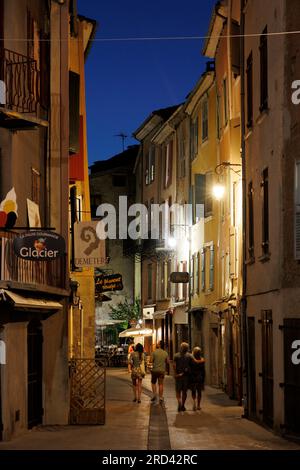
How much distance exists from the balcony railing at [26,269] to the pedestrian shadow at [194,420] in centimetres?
412

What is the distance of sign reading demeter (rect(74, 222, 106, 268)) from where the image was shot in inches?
1001

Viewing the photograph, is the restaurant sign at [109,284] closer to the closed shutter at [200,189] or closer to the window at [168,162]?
the closed shutter at [200,189]

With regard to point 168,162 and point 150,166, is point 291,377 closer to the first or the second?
point 168,162

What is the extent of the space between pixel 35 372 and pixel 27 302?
3.82 meters

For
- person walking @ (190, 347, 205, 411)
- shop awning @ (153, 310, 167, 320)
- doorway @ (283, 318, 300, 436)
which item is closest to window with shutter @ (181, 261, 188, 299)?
shop awning @ (153, 310, 167, 320)

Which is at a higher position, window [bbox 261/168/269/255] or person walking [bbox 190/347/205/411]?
window [bbox 261/168/269/255]

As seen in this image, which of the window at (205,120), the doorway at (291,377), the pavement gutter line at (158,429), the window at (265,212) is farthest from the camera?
the window at (205,120)

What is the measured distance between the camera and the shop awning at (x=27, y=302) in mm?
16155

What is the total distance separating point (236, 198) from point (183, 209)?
15955mm

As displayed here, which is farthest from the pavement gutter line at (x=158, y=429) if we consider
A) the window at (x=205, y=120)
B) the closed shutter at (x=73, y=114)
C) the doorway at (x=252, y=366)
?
the window at (x=205, y=120)

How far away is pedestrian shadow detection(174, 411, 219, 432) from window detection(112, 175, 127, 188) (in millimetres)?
43425

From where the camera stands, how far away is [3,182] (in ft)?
59.3

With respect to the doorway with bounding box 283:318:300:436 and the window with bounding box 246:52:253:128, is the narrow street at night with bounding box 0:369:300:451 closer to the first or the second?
the doorway with bounding box 283:318:300:436
